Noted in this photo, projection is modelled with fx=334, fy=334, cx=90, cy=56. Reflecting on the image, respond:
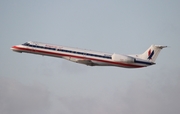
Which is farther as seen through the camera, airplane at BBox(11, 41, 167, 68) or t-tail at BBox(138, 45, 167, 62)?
t-tail at BBox(138, 45, 167, 62)

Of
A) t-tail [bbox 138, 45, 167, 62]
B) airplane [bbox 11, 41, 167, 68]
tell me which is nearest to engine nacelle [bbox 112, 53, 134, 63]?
airplane [bbox 11, 41, 167, 68]

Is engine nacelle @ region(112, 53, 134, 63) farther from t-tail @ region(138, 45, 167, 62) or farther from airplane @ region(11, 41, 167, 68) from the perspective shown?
t-tail @ region(138, 45, 167, 62)

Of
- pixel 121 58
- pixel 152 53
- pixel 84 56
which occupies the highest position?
pixel 152 53

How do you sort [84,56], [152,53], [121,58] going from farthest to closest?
[152,53]
[121,58]
[84,56]

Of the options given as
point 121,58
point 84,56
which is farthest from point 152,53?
point 84,56

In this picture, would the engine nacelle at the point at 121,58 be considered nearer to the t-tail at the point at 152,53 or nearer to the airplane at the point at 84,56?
the airplane at the point at 84,56

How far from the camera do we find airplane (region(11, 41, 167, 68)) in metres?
66.9

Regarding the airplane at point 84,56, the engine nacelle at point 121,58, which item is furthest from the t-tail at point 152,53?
the engine nacelle at point 121,58

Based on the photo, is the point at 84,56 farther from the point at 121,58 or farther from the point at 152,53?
the point at 152,53

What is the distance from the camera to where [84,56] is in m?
66.6

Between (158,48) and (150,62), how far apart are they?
3685 mm

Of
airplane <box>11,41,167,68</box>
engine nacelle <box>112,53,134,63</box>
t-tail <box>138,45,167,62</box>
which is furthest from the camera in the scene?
t-tail <box>138,45,167,62</box>

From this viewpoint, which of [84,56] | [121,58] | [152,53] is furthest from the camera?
[152,53]

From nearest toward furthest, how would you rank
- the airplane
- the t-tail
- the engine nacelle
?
the airplane, the engine nacelle, the t-tail
